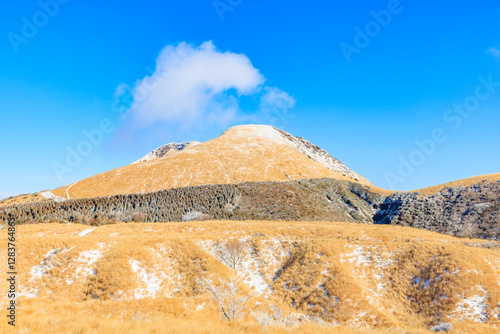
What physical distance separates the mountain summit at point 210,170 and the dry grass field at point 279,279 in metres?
41.2

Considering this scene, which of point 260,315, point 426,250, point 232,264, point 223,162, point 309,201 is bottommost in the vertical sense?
point 260,315

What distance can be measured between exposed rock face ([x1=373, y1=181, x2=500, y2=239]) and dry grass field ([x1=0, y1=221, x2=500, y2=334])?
44.8ft

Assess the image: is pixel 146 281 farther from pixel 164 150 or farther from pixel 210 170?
pixel 164 150

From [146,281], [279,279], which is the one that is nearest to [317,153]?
[279,279]

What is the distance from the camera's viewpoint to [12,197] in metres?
64.0

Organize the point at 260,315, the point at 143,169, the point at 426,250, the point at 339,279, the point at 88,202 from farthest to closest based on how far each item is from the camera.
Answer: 1. the point at 143,169
2. the point at 88,202
3. the point at 426,250
4. the point at 339,279
5. the point at 260,315

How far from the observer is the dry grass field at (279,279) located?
→ 17469 mm

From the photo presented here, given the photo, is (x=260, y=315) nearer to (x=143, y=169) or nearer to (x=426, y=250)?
(x=426, y=250)

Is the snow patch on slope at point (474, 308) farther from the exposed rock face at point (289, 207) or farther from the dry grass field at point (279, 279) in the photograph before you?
the exposed rock face at point (289, 207)

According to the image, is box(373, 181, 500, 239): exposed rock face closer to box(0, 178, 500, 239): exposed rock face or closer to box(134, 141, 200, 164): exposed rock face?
→ box(0, 178, 500, 239): exposed rock face

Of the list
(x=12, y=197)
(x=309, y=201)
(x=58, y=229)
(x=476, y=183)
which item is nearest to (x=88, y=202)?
(x=58, y=229)

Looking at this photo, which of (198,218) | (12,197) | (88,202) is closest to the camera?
(198,218)

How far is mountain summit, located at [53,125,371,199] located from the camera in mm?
69938

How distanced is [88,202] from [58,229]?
2326 centimetres
